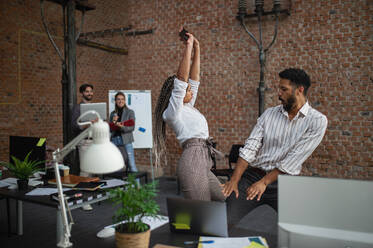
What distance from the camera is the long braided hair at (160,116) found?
2113 millimetres

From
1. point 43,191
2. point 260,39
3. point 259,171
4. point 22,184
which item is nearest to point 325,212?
point 259,171

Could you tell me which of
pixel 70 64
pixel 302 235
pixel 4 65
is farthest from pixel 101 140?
pixel 4 65

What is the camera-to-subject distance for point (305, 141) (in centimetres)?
229

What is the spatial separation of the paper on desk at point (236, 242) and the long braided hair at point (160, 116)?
2.44 ft

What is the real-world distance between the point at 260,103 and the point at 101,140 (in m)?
4.28

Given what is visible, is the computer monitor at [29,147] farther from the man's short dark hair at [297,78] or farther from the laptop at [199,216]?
the man's short dark hair at [297,78]

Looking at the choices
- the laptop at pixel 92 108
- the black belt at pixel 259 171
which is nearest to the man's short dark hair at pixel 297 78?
the black belt at pixel 259 171

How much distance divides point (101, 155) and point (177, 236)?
0.77 m

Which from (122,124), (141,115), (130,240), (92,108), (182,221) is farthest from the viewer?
(141,115)

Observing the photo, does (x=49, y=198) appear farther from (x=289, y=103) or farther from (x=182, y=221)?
(x=289, y=103)

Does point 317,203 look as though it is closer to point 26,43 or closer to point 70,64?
point 70,64

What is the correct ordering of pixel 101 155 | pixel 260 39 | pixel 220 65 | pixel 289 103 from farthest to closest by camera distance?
1. pixel 220 65
2. pixel 260 39
3. pixel 289 103
4. pixel 101 155

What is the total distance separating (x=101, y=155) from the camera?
3.58 ft

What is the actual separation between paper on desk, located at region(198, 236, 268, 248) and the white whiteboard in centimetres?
453
